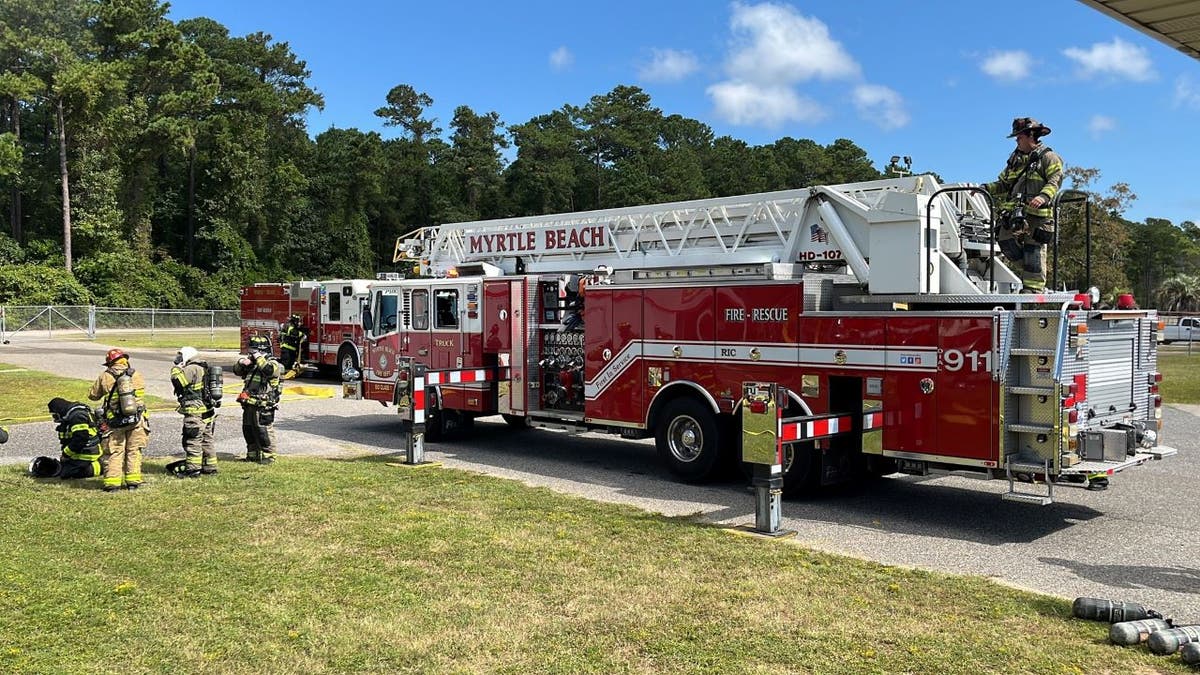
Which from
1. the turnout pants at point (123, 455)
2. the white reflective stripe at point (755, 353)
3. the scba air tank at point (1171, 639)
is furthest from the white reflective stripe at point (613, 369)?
the scba air tank at point (1171, 639)

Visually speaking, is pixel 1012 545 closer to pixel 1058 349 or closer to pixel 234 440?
pixel 1058 349

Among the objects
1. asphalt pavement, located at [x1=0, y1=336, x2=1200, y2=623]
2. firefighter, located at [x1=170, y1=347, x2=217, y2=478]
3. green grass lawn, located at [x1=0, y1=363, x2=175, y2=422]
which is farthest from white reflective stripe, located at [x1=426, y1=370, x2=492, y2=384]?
green grass lawn, located at [x1=0, y1=363, x2=175, y2=422]

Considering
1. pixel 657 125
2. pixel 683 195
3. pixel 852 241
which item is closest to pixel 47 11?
pixel 683 195

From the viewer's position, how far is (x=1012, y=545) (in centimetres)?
740

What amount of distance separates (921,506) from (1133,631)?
4.11 metres

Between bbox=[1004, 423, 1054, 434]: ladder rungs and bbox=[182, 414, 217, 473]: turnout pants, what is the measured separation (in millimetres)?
8001

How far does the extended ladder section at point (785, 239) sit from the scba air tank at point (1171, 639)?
13.5ft

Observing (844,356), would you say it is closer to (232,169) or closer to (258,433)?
(258,433)

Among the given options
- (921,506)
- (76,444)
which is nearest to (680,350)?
(921,506)

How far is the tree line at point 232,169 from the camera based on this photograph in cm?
5156

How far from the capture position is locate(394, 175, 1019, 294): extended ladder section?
8562 mm

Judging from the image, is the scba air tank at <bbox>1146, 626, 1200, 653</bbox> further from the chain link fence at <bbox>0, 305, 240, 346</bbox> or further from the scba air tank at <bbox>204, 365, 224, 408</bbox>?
the chain link fence at <bbox>0, 305, 240, 346</bbox>

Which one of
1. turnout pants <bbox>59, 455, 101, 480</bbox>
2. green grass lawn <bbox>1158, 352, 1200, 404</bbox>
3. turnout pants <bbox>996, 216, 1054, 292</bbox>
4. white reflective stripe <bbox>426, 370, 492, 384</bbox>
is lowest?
turnout pants <bbox>59, 455, 101, 480</bbox>

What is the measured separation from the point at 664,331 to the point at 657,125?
91480 mm
